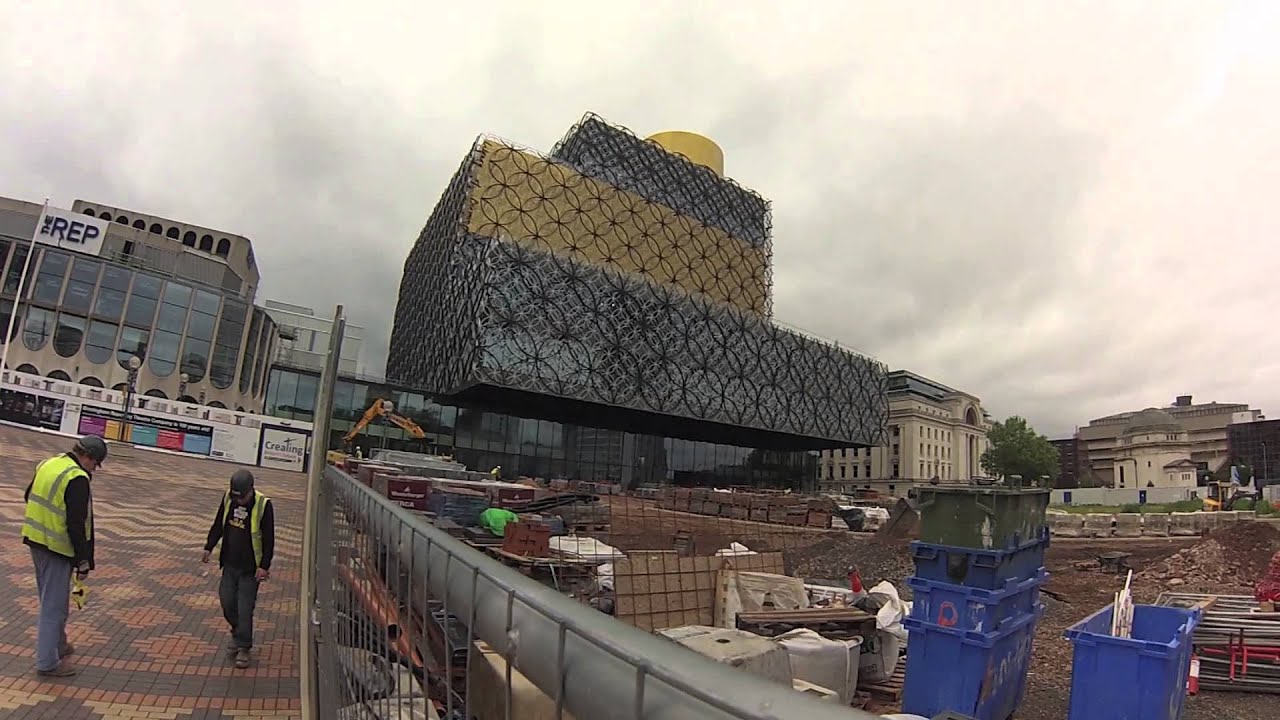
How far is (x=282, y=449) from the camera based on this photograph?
3416 cm

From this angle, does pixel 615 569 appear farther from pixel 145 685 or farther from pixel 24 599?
pixel 24 599

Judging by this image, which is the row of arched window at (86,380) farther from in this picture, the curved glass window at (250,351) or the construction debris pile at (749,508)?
the construction debris pile at (749,508)

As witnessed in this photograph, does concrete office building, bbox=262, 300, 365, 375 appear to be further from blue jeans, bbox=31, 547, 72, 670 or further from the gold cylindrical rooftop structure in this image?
blue jeans, bbox=31, 547, 72, 670

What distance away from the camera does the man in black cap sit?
5.64 metres

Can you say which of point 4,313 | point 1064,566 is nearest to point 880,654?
point 1064,566

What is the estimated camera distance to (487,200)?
44.1m

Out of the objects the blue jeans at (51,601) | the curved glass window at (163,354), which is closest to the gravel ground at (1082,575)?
the blue jeans at (51,601)

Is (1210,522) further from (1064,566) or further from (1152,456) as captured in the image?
(1152,456)

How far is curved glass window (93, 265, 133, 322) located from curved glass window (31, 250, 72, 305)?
239cm

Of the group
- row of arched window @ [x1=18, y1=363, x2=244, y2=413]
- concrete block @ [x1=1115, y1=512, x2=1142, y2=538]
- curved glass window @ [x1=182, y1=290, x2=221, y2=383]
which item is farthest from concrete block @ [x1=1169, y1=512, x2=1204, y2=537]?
curved glass window @ [x1=182, y1=290, x2=221, y2=383]

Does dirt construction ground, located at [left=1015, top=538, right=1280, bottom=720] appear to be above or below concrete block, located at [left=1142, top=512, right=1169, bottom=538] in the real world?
below

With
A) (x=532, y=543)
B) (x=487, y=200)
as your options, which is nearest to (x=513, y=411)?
(x=487, y=200)

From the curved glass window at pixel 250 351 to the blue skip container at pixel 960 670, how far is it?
5911 centimetres

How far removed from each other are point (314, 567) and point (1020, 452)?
86579 mm
